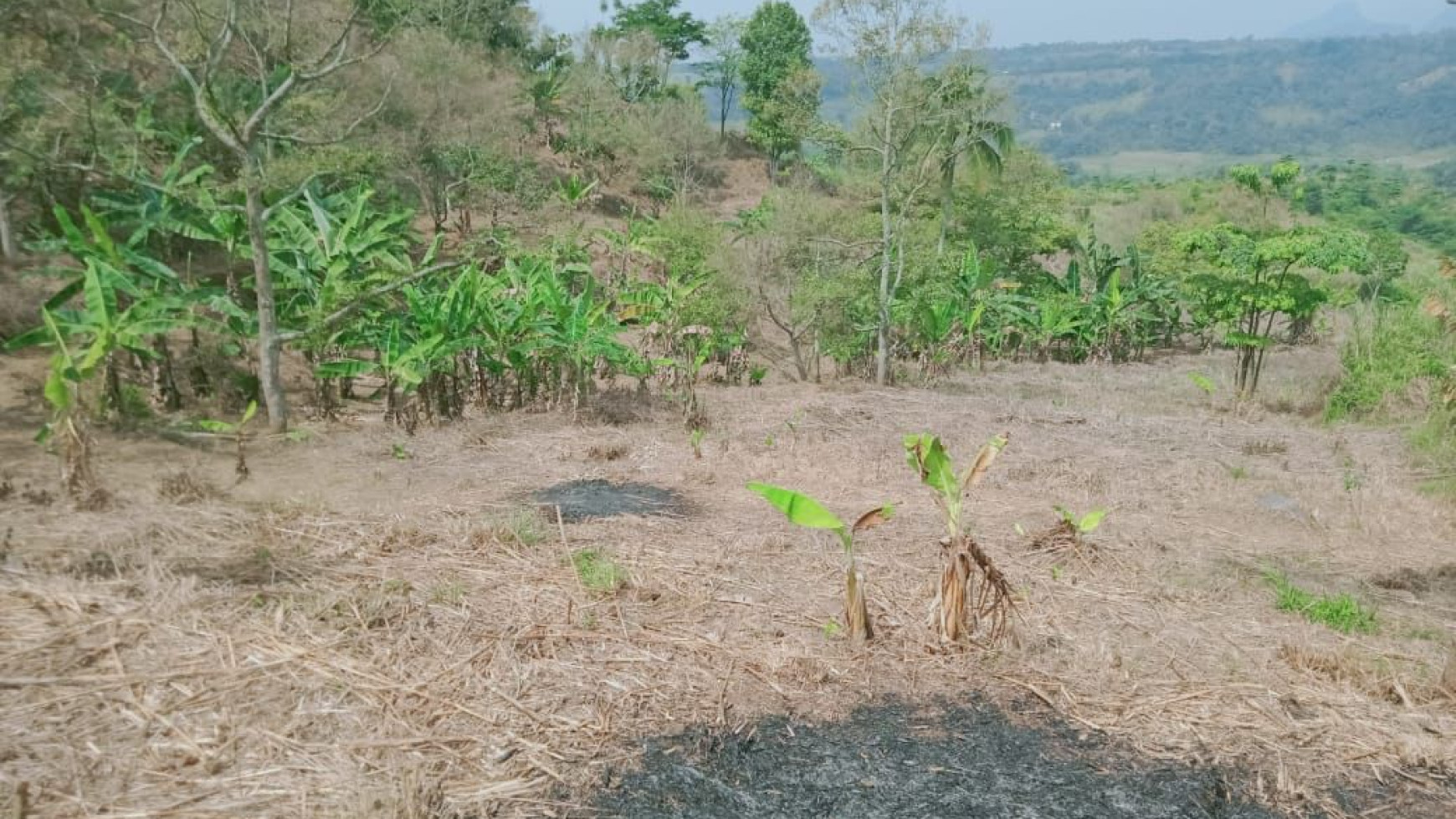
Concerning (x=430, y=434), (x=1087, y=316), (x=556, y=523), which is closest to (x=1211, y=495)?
(x=556, y=523)

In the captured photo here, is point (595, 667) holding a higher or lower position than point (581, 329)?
lower

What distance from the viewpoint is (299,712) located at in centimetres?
371

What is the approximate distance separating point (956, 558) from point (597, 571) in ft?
6.36

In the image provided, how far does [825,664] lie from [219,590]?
2957 mm

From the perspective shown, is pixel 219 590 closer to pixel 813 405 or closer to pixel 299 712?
pixel 299 712

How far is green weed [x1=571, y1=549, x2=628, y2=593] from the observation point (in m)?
5.02

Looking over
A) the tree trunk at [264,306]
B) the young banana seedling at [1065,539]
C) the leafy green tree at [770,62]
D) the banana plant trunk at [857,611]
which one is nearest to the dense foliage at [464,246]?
the tree trunk at [264,306]

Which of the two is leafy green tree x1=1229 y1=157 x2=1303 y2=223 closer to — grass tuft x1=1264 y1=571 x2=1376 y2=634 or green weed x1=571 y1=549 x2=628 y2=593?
grass tuft x1=1264 y1=571 x2=1376 y2=634

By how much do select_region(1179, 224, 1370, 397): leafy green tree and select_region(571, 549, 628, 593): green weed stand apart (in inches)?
353

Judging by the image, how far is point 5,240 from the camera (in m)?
10.6

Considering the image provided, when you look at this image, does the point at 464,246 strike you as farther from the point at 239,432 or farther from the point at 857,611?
the point at 857,611

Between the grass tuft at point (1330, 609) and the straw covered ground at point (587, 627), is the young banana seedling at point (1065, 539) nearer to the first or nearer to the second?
the straw covered ground at point (587, 627)

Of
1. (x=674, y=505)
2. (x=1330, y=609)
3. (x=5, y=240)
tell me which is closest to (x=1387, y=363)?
(x=1330, y=609)

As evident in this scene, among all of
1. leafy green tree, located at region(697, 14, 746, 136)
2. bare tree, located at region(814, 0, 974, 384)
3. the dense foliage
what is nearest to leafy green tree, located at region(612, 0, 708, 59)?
leafy green tree, located at region(697, 14, 746, 136)
